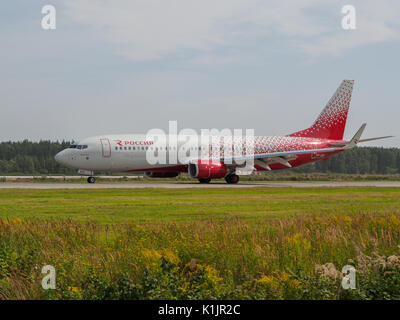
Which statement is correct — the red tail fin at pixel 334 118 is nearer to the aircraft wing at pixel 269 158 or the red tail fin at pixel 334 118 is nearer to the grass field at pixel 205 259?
the aircraft wing at pixel 269 158

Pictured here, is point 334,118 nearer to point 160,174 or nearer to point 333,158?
point 160,174

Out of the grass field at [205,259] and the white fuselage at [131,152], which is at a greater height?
the white fuselage at [131,152]

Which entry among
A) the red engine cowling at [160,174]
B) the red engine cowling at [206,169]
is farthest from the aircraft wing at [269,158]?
the red engine cowling at [160,174]

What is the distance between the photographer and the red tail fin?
53.5m

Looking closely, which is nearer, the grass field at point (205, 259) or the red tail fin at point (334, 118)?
the grass field at point (205, 259)

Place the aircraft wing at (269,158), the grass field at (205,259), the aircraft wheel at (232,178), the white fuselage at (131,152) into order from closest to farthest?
the grass field at (205,259)
the white fuselage at (131,152)
the aircraft wing at (269,158)
the aircraft wheel at (232,178)

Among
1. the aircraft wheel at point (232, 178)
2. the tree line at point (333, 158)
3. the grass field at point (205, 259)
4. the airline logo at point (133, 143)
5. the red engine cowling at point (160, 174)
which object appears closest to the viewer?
the grass field at point (205, 259)

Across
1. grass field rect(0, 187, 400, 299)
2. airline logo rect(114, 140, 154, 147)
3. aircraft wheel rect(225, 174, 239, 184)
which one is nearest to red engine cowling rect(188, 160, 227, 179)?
aircraft wheel rect(225, 174, 239, 184)

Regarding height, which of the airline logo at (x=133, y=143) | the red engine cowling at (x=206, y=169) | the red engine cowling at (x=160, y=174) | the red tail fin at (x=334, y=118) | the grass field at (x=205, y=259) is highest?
the red tail fin at (x=334, y=118)

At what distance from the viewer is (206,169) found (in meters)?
42.8

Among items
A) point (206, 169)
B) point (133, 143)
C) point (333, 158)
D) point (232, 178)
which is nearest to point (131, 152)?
point (133, 143)

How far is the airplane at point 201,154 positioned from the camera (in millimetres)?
43156

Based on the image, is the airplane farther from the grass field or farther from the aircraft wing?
the grass field

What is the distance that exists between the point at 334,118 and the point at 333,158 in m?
81.4
